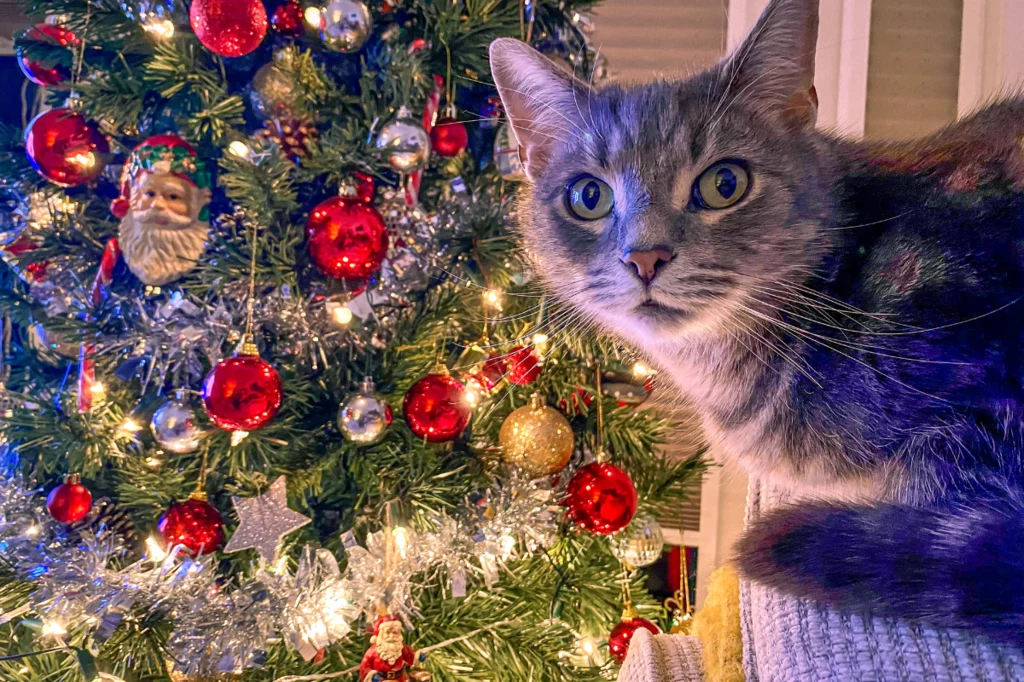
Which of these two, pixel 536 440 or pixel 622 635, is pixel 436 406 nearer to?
pixel 536 440

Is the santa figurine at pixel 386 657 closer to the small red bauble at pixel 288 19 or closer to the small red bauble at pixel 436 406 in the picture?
the small red bauble at pixel 436 406

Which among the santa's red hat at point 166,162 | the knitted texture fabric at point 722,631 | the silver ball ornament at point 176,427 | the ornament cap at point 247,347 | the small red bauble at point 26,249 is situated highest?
the santa's red hat at point 166,162

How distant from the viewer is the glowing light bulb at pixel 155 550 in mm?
828

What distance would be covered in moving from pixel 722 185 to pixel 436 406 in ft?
1.42

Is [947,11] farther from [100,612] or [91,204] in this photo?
[100,612]

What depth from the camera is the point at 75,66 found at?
33.8 inches

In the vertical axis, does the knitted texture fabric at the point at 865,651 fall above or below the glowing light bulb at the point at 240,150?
below

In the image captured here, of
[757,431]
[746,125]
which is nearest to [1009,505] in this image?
[757,431]

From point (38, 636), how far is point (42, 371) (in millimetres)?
363

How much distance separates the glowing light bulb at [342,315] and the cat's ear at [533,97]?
0.29 meters

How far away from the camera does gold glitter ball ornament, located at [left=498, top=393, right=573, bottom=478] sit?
34.9 inches

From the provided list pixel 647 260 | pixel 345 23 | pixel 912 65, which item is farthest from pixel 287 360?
pixel 912 65

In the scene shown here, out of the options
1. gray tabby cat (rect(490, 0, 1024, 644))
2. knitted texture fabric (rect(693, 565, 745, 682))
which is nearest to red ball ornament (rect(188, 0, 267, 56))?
gray tabby cat (rect(490, 0, 1024, 644))

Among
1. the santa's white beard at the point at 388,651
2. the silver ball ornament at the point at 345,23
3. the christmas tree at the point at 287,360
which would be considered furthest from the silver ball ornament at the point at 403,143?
the santa's white beard at the point at 388,651
